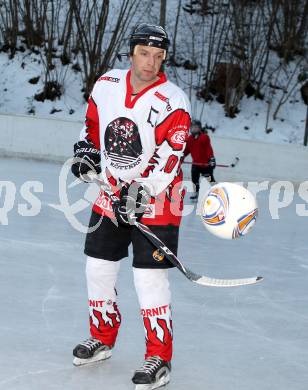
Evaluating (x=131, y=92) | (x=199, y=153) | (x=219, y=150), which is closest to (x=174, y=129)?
(x=131, y=92)

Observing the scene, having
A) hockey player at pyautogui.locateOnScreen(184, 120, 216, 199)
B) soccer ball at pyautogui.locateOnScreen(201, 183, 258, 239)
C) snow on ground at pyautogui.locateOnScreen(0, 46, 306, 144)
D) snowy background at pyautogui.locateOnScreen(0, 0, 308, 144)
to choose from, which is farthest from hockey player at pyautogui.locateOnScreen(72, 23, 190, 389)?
snowy background at pyautogui.locateOnScreen(0, 0, 308, 144)

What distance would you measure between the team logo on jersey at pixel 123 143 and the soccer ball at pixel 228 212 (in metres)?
0.35

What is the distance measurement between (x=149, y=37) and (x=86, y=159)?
20.9 inches

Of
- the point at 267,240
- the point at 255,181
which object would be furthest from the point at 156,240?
the point at 255,181

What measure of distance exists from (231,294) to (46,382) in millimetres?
1831

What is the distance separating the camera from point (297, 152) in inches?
421

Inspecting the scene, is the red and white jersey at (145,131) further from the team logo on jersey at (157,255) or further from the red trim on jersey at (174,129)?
the team logo on jersey at (157,255)

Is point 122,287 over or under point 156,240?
under

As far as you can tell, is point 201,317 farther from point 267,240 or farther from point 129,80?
point 267,240

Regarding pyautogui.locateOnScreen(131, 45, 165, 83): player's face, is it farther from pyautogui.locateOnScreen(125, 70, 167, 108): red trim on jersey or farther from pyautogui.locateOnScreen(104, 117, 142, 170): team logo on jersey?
pyautogui.locateOnScreen(104, 117, 142, 170): team logo on jersey

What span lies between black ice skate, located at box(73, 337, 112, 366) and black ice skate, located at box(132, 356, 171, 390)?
24 cm

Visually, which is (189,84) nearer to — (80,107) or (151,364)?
(80,107)

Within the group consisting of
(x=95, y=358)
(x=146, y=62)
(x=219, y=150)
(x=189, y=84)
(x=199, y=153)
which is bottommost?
(x=189, y=84)

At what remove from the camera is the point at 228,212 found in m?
3.07
